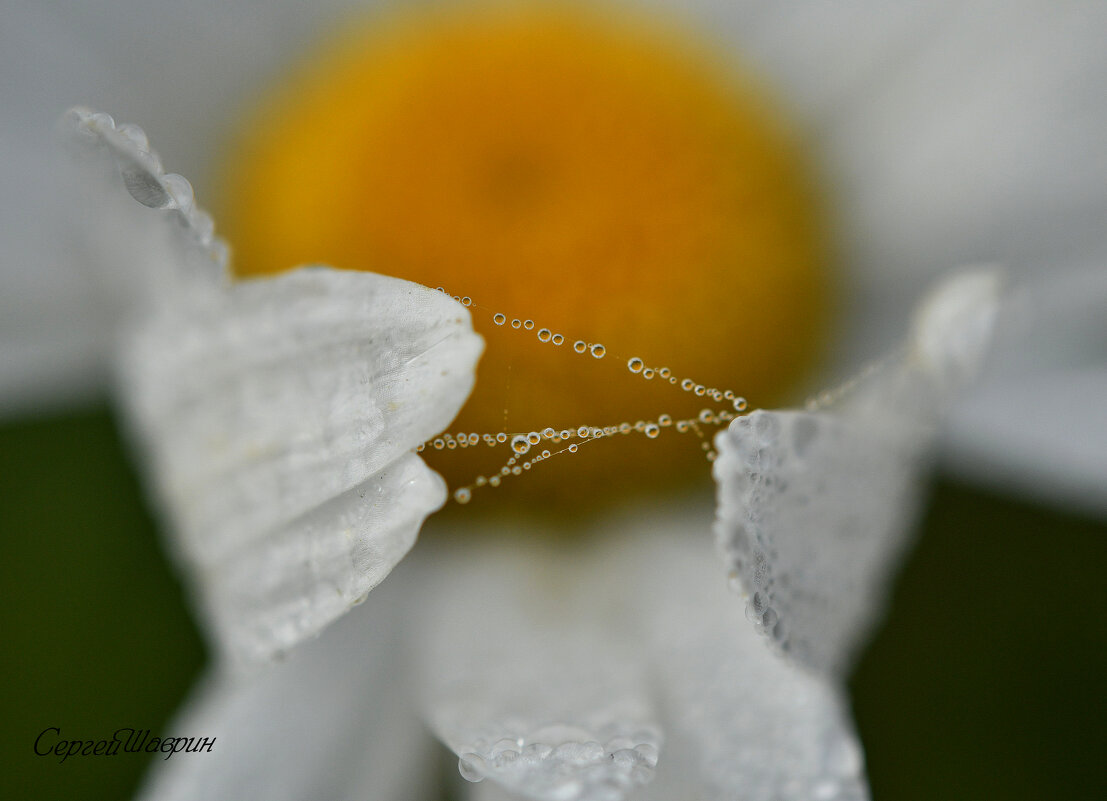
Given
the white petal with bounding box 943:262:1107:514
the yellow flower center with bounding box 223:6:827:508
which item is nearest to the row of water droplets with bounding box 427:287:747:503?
the yellow flower center with bounding box 223:6:827:508

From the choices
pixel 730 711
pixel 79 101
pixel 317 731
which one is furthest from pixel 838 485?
pixel 79 101

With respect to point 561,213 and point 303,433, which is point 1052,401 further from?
point 303,433

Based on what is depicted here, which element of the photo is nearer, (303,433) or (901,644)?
(303,433)

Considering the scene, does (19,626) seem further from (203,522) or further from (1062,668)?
(1062,668)

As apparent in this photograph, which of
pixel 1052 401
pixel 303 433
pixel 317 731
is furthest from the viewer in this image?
pixel 1052 401

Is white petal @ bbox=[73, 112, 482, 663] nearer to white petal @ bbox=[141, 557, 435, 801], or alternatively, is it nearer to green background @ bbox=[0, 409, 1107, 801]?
white petal @ bbox=[141, 557, 435, 801]

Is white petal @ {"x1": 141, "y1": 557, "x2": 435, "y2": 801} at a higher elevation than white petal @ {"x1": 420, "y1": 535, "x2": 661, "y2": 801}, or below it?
below

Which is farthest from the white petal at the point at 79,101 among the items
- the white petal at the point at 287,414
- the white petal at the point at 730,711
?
the white petal at the point at 730,711
